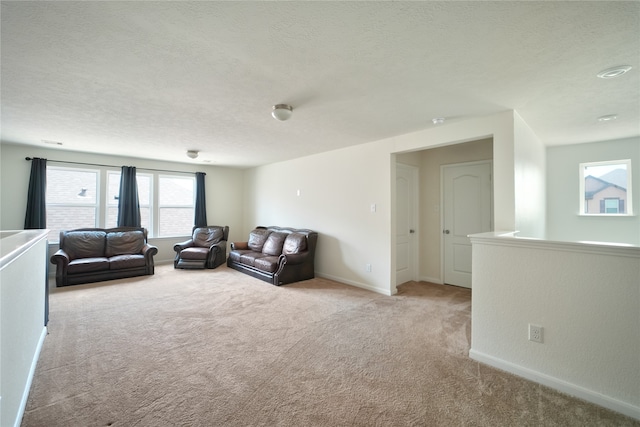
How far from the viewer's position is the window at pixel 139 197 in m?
5.86

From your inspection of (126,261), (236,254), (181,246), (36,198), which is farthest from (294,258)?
(36,198)

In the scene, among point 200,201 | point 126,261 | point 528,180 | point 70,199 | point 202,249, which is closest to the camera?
point 528,180

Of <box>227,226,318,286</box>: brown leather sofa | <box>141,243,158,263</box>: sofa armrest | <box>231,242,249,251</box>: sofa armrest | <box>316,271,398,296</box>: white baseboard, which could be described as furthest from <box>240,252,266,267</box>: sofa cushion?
<box>141,243,158,263</box>: sofa armrest

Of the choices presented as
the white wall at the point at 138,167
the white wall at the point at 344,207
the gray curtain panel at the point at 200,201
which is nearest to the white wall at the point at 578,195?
the white wall at the point at 344,207

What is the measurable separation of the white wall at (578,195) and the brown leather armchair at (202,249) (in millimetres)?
6567

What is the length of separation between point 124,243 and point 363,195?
190 inches

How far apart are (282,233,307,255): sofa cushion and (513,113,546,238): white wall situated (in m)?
3.26

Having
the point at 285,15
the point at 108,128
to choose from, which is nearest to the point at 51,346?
the point at 108,128

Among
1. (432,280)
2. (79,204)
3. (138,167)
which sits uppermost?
(138,167)

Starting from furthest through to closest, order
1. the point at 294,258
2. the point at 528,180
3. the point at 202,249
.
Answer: the point at 202,249 < the point at 294,258 < the point at 528,180

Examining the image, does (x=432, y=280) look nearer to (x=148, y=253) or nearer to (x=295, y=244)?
(x=295, y=244)

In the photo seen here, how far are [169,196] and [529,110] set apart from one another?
278 inches

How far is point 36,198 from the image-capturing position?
4.99 meters

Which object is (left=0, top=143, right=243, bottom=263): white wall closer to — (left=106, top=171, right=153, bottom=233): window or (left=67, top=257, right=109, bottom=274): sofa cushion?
(left=106, top=171, right=153, bottom=233): window
